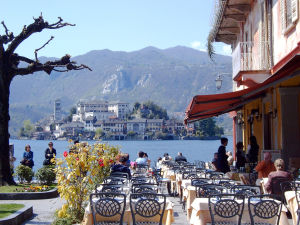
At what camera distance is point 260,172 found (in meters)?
13.1

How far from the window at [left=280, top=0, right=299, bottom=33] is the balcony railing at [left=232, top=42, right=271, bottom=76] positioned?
2.35m

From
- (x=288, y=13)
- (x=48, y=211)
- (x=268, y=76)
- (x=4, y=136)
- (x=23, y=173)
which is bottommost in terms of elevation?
(x=48, y=211)

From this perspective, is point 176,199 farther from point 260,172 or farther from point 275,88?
point 275,88

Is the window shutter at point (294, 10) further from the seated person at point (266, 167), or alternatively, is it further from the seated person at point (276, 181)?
the seated person at point (276, 181)

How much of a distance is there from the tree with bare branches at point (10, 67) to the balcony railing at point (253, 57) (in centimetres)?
516

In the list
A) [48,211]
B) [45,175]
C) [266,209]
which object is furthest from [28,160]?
[266,209]

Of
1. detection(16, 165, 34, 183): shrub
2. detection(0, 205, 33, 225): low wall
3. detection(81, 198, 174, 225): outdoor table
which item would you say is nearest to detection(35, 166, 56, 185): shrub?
detection(16, 165, 34, 183): shrub

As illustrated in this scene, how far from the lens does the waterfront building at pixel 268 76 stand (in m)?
14.2

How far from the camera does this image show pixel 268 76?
57.4ft

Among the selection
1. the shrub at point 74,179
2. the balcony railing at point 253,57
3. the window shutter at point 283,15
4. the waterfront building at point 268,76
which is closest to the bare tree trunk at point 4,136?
the waterfront building at point 268,76

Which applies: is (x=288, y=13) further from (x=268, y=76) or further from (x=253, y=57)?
(x=253, y=57)

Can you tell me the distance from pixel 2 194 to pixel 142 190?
7.65m

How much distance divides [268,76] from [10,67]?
8.21 metres

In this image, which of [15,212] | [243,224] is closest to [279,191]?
[243,224]
